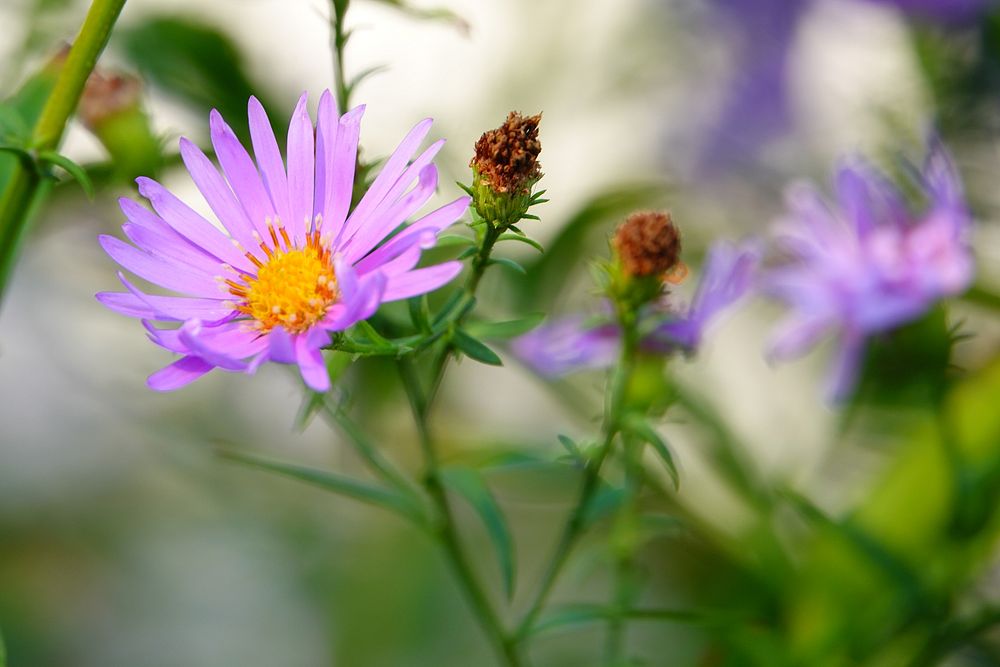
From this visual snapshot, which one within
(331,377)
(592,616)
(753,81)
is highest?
(753,81)

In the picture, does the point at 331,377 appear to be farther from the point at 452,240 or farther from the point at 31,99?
the point at 31,99

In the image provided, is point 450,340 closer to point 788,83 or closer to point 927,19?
point 927,19

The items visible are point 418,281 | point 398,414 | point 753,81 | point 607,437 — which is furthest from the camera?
point 753,81

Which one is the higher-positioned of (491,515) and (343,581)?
(491,515)

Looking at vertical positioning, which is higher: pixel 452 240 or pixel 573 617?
pixel 452 240

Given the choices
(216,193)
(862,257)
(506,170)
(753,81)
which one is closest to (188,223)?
(216,193)

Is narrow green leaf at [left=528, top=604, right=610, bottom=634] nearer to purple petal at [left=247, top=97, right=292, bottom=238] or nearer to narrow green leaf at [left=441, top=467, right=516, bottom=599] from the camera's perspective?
narrow green leaf at [left=441, top=467, right=516, bottom=599]

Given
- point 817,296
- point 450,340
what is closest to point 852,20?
point 817,296
